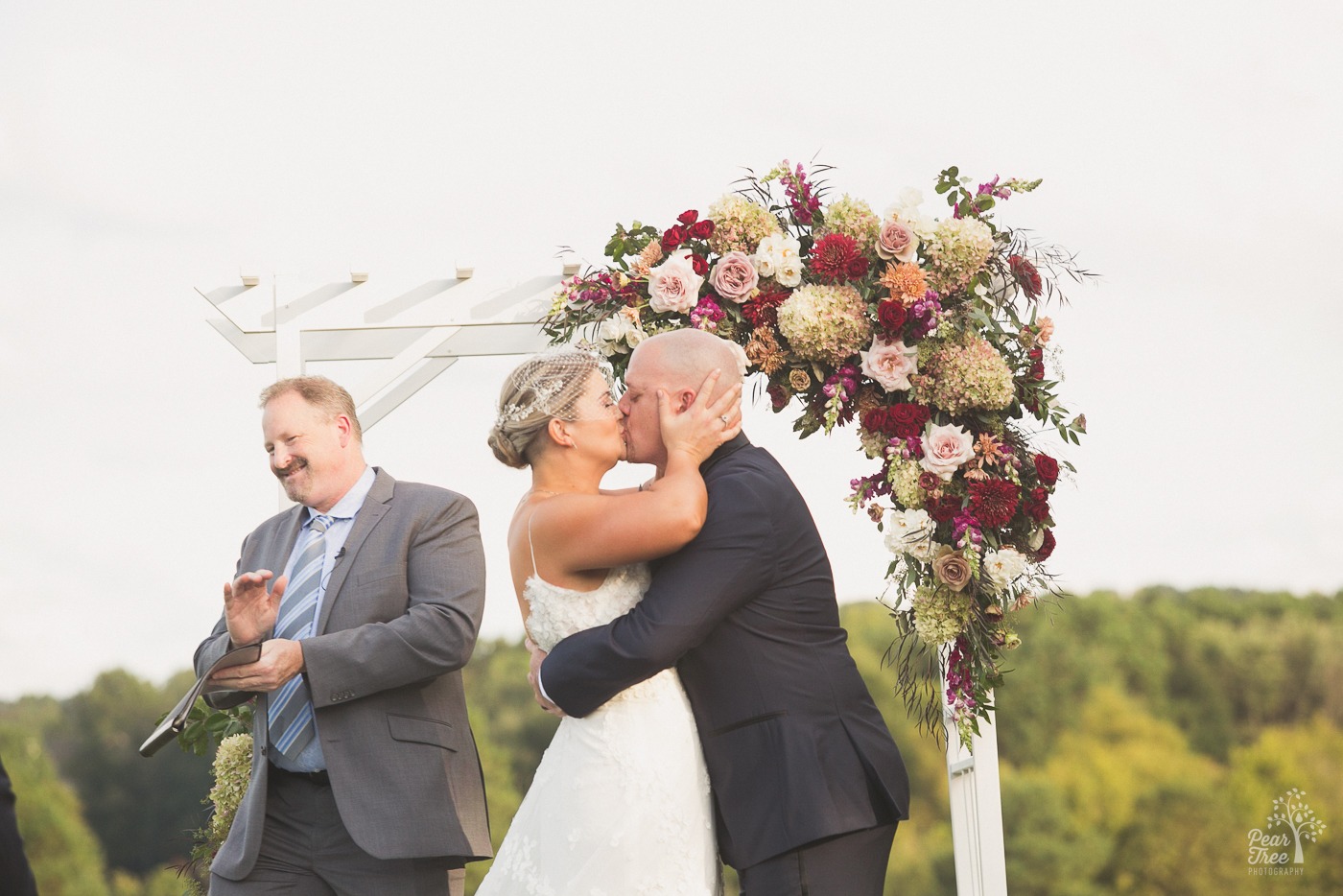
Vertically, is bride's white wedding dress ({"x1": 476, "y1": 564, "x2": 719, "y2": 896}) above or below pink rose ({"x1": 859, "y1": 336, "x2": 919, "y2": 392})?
below

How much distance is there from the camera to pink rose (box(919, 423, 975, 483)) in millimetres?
4191

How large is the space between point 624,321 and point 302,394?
118 centimetres

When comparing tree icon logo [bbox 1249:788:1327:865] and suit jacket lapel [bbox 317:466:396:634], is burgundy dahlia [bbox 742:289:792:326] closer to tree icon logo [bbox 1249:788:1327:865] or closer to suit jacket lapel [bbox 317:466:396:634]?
suit jacket lapel [bbox 317:466:396:634]

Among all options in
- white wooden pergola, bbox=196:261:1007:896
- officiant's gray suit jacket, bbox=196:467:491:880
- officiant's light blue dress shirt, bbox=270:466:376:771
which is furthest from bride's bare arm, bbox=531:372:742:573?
white wooden pergola, bbox=196:261:1007:896

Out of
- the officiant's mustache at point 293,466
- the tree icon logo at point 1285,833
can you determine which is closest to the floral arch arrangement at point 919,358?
the officiant's mustache at point 293,466

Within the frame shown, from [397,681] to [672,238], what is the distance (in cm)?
187

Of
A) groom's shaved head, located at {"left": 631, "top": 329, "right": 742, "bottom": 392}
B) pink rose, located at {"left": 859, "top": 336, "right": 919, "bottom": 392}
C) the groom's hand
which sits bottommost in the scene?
the groom's hand

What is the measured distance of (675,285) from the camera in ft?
14.7

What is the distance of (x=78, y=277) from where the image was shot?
47.9 feet

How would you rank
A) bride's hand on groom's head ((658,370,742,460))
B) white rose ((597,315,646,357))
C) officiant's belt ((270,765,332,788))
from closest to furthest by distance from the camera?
1. bride's hand on groom's head ((658,370,742,460))
2. officiant's belt ((270,765,332,788))
3. white rose ((597,315,646,357))

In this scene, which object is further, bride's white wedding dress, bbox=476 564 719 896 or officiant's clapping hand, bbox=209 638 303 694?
officiant's clapping hand, bbox=209 638 303 694

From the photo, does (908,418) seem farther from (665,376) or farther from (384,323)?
(384,323)

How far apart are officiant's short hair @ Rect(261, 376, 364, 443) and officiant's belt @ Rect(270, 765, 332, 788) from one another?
3.32 ft

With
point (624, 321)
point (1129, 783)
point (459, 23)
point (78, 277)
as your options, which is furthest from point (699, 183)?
point (624, 321)
